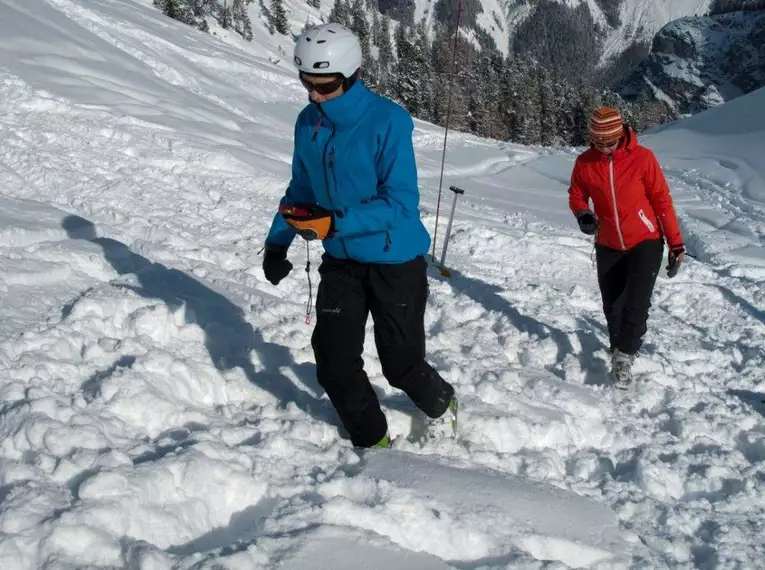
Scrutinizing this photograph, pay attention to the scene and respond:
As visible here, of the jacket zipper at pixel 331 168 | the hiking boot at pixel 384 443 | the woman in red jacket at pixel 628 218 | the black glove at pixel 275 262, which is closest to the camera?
the jacket zipper at pixel 331 168

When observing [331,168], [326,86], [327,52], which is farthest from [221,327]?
[327,52]

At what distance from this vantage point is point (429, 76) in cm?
6134

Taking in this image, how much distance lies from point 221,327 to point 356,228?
1.90 m

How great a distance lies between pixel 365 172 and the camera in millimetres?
3127

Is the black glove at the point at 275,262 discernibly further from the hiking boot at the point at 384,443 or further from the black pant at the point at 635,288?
the black pant at the point at 635,288

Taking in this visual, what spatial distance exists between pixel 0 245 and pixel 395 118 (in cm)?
346

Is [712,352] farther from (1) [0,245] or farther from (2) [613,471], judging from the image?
(1) [0,245]

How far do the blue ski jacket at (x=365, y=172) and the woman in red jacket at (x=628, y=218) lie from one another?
2093 millimetres

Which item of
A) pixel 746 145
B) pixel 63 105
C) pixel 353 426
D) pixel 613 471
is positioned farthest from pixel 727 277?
pixel 746 145

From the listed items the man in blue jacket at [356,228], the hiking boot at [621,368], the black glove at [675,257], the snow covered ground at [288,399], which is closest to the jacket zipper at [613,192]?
the black glove at [675,257]

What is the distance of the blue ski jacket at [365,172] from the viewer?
3.05 m

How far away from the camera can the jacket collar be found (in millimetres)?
3023

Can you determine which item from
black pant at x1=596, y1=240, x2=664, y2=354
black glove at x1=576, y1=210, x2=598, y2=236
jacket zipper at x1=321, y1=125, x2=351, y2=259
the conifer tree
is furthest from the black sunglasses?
the conifer tree

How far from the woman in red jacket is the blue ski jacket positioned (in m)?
2.09
